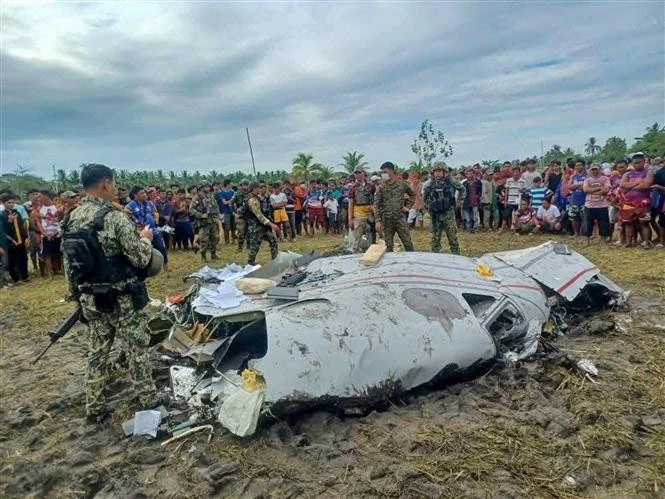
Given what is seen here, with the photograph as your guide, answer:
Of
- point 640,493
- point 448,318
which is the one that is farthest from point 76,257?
point 640,493

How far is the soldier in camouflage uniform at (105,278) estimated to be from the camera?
3699 mm

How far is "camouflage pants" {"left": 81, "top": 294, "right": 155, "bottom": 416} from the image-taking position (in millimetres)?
3943

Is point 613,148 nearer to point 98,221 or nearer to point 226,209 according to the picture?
point 226,209

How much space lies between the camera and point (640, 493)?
2936 mm

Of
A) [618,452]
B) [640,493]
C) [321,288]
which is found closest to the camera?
[640,493]

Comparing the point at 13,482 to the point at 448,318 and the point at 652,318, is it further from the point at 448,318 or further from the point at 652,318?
the point at 652,318

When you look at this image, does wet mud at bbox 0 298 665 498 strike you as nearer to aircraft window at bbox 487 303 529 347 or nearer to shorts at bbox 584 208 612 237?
aircraft window at bbox 487 303 529 347

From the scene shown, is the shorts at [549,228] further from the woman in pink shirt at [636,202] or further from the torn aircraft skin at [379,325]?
the torn aircraft skin at [379,325]

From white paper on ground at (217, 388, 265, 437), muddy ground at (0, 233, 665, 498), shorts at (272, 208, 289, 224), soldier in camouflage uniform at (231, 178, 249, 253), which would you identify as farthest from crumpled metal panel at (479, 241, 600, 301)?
A: shorts at (272, 208, 289, 224)

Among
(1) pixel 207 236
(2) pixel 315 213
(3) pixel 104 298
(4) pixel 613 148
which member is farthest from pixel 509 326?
(4) pixel 613 148

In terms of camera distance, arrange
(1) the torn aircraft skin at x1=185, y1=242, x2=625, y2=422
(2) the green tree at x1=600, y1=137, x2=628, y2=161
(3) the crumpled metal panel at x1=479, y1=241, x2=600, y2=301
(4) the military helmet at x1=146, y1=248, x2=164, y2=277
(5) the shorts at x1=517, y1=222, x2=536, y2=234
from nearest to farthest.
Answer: (1) the torn aircraft skin at x1=185, y1=242, x2=625, y2=422, (4) the military helmet at x1=146, y1=248, x2=164, y2=277, (3) the crumpled metal panel at x1=479, y1=241, x2=600, y2=301, (5) the shorts at x1=517, y1=222, x2=536, y2=234, (2) the green tree at x1=600, y1=137, x2=628, y2=161

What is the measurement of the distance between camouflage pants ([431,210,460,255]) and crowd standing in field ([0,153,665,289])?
0.06 feet

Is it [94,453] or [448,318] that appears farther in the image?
[448,318]

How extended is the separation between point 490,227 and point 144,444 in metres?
12.1
